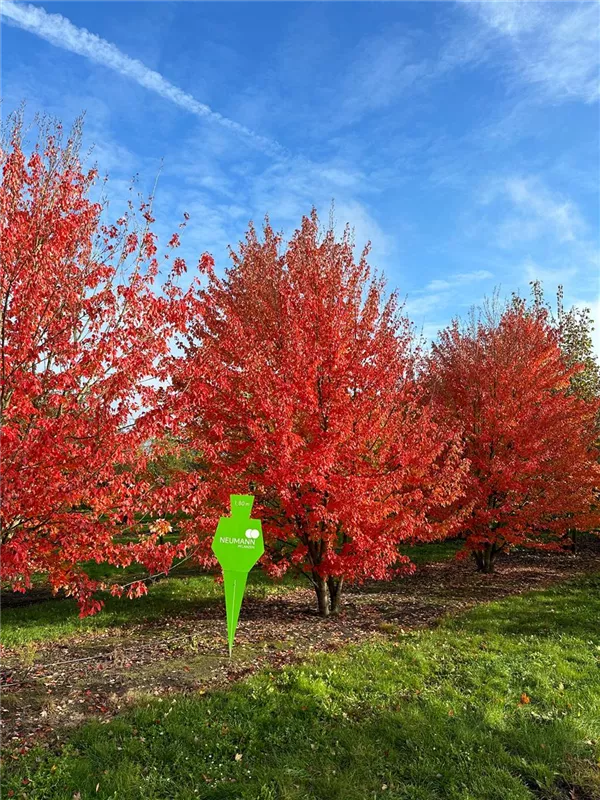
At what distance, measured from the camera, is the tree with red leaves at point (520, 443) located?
14.3m

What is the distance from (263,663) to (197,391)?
4469 millimetres

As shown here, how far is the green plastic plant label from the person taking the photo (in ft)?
23.2

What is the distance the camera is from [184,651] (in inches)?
338

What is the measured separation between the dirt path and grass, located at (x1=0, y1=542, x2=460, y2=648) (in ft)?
2.32

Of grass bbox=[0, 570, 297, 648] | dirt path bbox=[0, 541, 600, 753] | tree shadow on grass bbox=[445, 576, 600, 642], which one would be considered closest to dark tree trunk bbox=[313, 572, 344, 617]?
dirt path bbox=[0, 541, 600, 753]

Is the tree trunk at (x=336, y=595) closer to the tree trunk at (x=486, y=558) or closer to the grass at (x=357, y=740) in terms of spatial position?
the grass at (x=357, y=740)

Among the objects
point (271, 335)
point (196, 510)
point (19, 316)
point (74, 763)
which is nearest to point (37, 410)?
point (19, 316)

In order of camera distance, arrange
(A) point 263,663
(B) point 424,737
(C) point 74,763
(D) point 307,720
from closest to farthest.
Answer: (C) point 74,763
(B) point 424,737
(D) point 307,720
(A) point 263,663

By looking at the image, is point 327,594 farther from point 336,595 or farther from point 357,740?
point 357,740

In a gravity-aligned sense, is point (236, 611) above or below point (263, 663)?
above

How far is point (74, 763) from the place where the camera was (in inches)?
198

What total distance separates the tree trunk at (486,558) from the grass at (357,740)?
370 inches

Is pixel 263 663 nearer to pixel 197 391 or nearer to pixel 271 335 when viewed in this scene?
pixel 197 391

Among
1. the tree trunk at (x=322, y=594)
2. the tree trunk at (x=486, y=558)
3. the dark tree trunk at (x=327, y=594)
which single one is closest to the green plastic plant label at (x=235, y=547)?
the dark tree trunk at (x=327, y=594)
